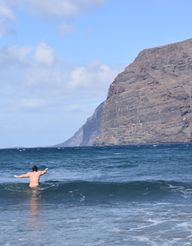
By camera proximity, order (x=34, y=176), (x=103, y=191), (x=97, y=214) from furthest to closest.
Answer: (x=103, y=191) < (x=34, y=176) < (x=97, y=214)

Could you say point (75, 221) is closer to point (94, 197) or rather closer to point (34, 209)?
point (34, 209)

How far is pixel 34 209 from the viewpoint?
2166 cm

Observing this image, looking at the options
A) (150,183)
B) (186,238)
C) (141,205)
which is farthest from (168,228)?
(150,183)

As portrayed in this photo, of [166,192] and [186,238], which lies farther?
[166,192]

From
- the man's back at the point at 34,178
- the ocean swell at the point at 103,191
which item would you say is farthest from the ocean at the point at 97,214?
the man's back at the point at 34,178

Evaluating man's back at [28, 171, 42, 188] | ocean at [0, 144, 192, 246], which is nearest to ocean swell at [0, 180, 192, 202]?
ocean at [0, 144, 192, 246]

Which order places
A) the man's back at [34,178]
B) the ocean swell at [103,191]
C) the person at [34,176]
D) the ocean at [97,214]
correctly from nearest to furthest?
the ocean at [97,214]
the ocean swell at [103,191]
the person at [34,176]
the man's back at [34,178]

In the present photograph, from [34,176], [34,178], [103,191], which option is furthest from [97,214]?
[103,191]

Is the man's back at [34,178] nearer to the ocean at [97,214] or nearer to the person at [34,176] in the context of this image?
the person at [34,176]

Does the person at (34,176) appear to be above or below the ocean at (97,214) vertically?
above

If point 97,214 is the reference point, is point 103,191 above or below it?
above

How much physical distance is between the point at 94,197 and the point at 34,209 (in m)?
5.62

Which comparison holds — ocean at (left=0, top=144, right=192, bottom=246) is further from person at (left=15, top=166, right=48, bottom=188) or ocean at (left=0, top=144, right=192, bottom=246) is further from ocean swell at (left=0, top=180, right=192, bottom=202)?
person at (left=15, top=166, right=48, bottom=188)

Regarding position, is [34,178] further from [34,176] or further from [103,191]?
[103,191]
